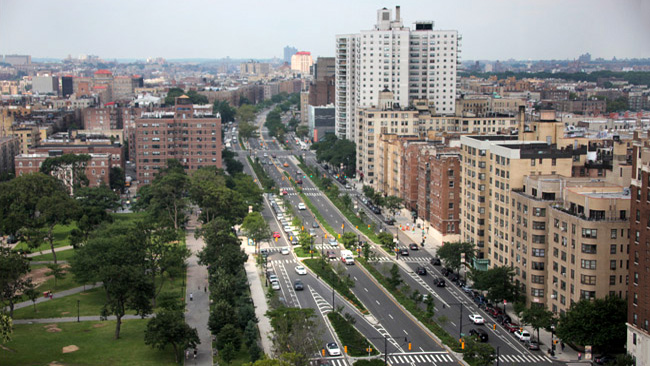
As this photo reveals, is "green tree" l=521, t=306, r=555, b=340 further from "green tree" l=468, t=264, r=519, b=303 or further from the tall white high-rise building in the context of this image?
the tall white high-rise building

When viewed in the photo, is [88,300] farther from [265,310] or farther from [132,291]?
[265,310]

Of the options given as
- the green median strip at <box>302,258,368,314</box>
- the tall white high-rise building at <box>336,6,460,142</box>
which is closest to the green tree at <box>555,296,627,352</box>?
the green median strip at <box>302,258,368,314</box>

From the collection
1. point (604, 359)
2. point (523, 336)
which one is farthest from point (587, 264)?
point (523, 336)

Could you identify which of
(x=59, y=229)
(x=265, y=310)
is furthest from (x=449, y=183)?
(x=59, y=229)

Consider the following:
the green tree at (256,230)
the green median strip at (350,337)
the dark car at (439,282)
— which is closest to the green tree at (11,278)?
the green median strip at (350,337)

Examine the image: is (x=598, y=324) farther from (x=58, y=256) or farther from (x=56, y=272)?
(x=58, y=256)

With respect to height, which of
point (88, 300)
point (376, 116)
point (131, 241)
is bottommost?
point (88, 300)
